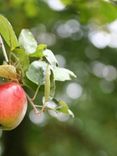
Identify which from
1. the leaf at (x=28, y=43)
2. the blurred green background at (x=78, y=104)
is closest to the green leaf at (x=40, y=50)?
the leaf at (x=28, y=43)

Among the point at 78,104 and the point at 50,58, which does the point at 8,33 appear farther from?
the point at 78,104

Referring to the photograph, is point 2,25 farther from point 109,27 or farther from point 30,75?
point 109,27

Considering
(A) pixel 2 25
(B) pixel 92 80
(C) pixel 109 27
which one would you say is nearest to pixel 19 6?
(C) pixel 109 27

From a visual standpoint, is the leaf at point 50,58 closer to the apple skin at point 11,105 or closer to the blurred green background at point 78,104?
the apple skin at point 11,105

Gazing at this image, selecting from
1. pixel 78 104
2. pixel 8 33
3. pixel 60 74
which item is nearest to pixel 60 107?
pixel 60 74

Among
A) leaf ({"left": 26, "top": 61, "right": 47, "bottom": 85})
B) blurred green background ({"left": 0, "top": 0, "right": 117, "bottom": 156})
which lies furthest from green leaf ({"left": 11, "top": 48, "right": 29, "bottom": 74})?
blurred green background ({"left": 0, "top": 0, "right": 117, "bottom": 156})
